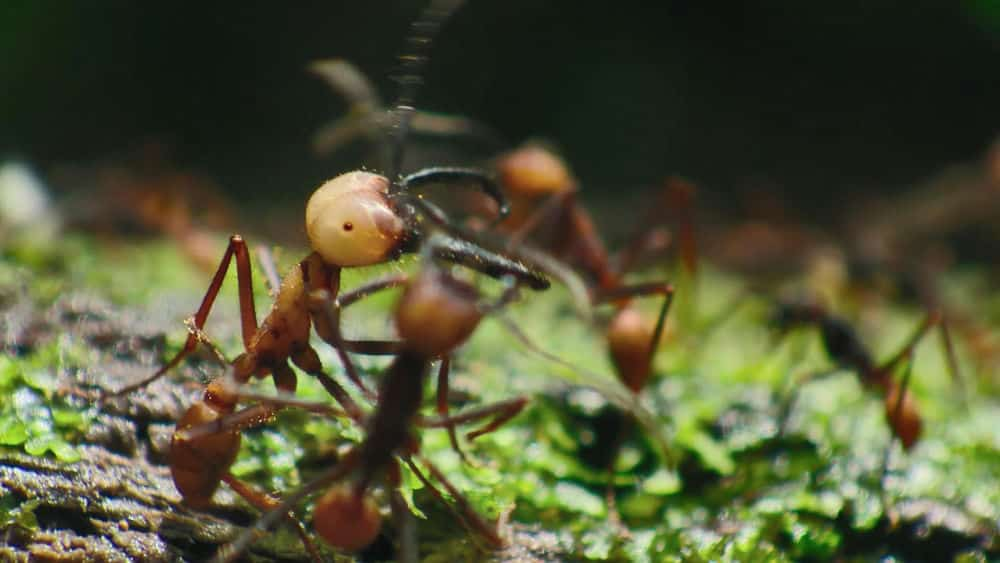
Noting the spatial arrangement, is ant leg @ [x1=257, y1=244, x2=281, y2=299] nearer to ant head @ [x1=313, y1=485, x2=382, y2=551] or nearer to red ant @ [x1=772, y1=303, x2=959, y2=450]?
ant head @ [x1=313, y1=485, x2=382, y2=551]

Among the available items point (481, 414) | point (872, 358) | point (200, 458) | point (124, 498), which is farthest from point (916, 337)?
point (124, 498)

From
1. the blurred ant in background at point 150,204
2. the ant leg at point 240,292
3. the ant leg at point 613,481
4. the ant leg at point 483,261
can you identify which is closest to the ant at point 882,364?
the ant leg at point 613,481

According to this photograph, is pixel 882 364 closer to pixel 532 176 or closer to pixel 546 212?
pixel 546 212

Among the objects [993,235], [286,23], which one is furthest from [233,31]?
[993,235]

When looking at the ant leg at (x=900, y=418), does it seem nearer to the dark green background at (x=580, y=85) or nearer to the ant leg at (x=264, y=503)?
the ant leg at (x=264, y=503)

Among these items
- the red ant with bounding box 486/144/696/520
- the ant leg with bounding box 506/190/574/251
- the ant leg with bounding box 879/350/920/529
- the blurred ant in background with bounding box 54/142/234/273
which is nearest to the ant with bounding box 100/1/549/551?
the ant leg with bounding box 506/190/574/251
